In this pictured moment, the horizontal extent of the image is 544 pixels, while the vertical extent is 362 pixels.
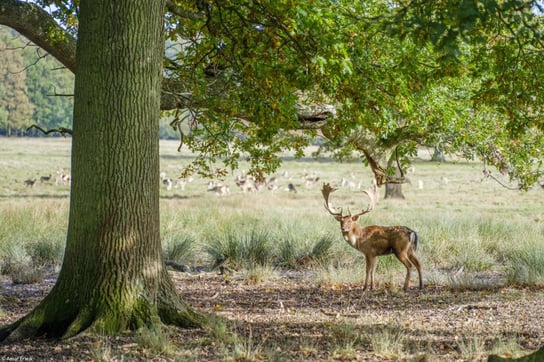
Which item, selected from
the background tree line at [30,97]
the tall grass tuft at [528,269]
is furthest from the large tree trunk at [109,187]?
the background tree line at [30,97]

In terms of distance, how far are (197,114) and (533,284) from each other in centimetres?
572

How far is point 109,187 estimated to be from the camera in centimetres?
640

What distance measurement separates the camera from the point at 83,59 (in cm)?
653

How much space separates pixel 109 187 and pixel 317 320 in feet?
9.40

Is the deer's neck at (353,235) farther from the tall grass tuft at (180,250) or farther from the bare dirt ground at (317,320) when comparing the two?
the tall grass tuft at (180,250)

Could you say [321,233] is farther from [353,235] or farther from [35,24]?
[35,24]

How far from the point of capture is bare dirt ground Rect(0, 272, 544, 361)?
596 cm

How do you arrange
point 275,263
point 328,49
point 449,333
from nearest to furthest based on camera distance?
A: 1. point 449,333
2. point 328,49
3. point 275,263

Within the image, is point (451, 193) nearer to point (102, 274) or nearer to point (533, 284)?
point (533, 284)

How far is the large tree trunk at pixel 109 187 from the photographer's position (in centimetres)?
638

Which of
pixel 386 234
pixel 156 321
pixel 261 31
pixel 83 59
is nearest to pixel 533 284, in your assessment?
pixel 386 234

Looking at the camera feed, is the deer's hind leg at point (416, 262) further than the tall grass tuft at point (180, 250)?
No

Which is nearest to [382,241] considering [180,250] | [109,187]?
[180,250]

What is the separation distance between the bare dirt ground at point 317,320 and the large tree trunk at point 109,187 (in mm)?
319
